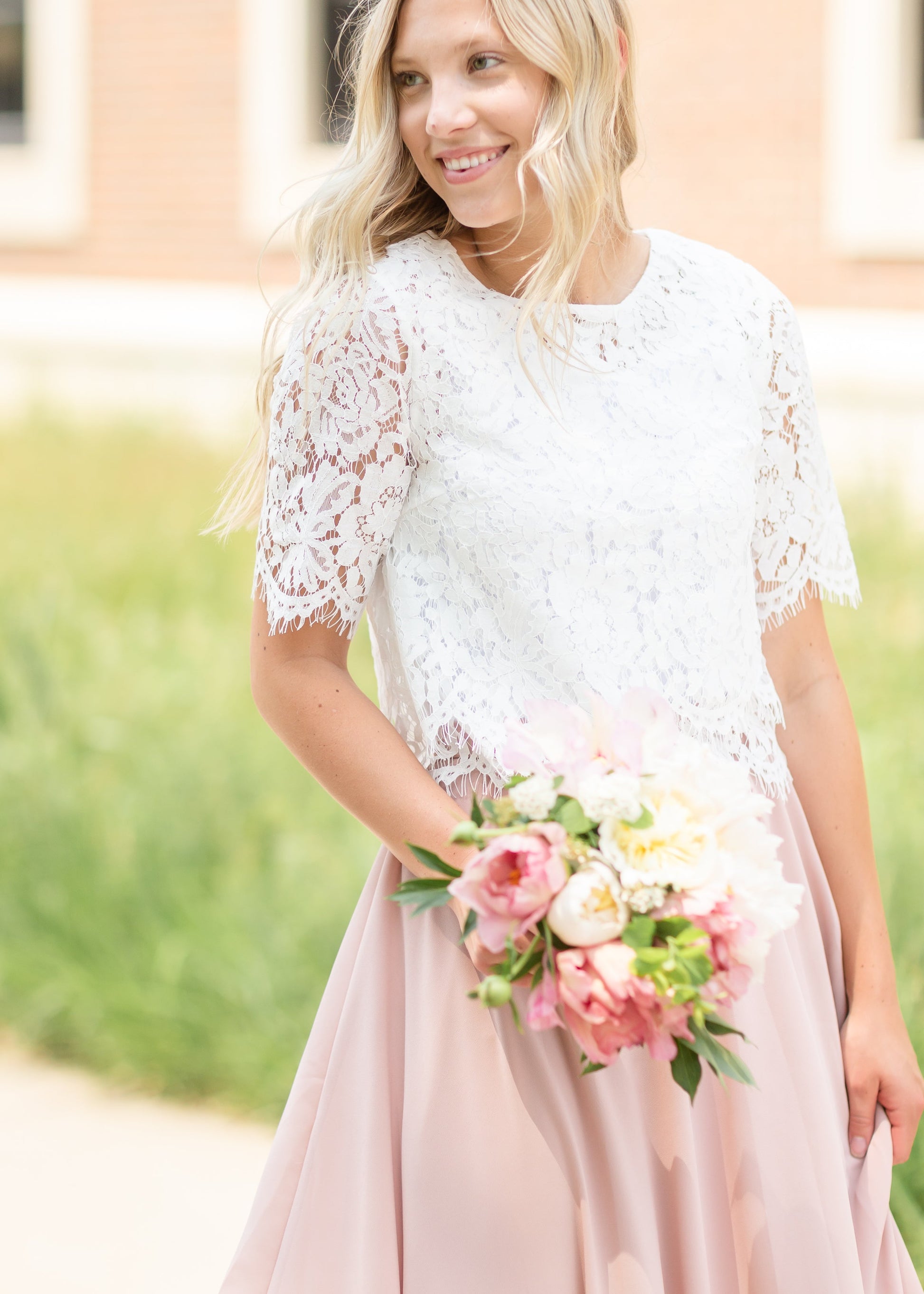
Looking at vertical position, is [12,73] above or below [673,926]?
above

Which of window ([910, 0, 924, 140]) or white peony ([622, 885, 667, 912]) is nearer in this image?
white peony ([622, 885, 667, 912])

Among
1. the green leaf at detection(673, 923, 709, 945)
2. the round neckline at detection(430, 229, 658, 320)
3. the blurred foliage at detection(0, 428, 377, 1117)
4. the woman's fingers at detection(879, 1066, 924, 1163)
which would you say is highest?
the round neckline at detection(430, 229, 658, 320)

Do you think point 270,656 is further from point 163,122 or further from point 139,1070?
point 163,122

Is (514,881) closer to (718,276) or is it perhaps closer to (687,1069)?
(687,1069)

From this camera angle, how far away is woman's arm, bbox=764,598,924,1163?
1.73m

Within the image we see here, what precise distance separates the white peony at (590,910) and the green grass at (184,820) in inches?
79.7

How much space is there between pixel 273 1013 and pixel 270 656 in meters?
2.38

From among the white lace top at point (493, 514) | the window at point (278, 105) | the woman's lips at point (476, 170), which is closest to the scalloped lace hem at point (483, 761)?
the white lace top at point (493, 514)

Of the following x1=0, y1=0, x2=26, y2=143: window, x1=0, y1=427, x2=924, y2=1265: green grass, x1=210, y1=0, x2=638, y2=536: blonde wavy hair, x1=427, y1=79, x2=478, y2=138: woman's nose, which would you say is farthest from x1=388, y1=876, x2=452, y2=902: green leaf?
x1=0, y1=0, x2=26, y2=143: window

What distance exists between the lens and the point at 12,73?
8.30 metres

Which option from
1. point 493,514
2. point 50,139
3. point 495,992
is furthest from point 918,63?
point 495,992

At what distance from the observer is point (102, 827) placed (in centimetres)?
443

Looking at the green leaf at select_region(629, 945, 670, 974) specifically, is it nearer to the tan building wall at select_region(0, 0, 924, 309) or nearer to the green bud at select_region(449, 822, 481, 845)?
the green bud at select_region(449, 822, 481, 845)

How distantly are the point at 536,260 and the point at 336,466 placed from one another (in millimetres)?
347
